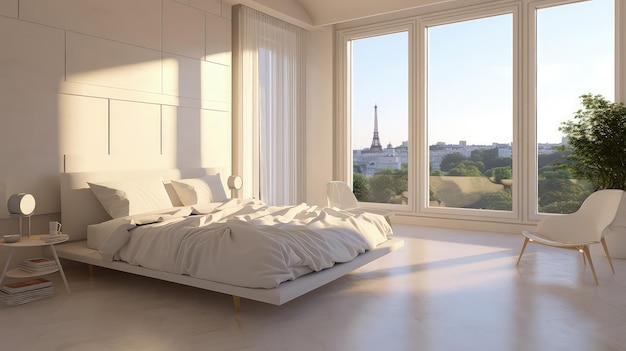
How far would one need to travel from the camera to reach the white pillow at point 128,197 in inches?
175

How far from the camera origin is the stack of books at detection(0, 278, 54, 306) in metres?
3.51

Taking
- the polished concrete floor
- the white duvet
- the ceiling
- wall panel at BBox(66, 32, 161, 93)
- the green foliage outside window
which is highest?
the ceiling

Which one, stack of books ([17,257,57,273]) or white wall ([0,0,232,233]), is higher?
white wall ([0,0,232,233])

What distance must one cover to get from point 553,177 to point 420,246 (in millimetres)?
2190

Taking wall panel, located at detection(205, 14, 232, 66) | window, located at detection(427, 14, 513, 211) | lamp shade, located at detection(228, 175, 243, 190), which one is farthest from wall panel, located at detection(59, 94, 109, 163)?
window, located at detection(427, 14, 513, 211)

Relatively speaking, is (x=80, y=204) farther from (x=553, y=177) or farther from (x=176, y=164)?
(x=553, y=177)

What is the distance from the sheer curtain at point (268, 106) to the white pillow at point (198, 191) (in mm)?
1044

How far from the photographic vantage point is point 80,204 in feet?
14.8

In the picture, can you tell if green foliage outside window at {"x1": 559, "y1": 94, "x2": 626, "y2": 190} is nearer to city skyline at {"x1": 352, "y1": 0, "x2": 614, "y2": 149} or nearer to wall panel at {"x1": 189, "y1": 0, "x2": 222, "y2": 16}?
city skyline at {"x1": 352, "y1": 0, "x2": 614, "y2": 149}

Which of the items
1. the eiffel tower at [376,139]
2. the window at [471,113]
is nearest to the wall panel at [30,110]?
the eiffel tower at [376,139]

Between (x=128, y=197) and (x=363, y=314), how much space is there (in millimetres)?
2558

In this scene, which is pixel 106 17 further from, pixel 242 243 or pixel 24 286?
pixel 242 243

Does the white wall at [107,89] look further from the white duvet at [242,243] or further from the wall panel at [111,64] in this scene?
the white duvet at [242,243]

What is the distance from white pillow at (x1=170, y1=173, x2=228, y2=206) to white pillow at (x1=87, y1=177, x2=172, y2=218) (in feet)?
1.02
